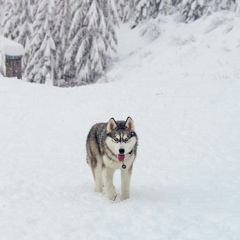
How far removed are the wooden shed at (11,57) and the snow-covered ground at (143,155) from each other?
14.1 ft

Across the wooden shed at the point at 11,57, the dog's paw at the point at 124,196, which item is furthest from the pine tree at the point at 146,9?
the dog's paw at the point at 124,196

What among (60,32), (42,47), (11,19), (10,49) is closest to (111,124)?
(10,49)

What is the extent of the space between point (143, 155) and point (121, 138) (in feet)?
14.1

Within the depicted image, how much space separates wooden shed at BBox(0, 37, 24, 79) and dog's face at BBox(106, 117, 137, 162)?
1761 centimetres

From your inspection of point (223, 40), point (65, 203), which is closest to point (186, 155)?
point (65, 203)

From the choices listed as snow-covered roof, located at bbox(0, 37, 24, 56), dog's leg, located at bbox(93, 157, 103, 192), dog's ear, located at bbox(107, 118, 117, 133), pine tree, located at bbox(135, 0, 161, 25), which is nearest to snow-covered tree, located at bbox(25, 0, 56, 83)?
snow-covered roof, located at bbox(0, 37, 24, 56)

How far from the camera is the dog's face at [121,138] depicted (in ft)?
19.7

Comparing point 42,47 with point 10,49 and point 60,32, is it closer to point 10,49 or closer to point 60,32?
point 60,32

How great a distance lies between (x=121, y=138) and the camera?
6023 mm

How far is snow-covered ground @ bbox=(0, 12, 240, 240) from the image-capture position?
17.8ft

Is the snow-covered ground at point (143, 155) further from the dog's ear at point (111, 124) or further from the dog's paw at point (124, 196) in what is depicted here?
the dog's ear at point (111, 124)

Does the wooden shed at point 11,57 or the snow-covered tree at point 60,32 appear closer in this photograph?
the wooden shed at point 11,57

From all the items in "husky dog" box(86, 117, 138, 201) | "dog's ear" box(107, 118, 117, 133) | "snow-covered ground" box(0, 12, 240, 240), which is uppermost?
"dog's ear" box(107, 118, 117, 133)

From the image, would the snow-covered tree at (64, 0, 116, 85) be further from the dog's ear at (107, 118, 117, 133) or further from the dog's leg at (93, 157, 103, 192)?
the dog's ear at (107, 118, 117, 133)
